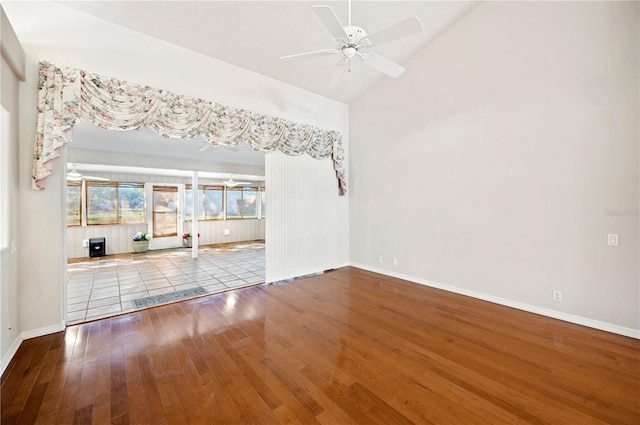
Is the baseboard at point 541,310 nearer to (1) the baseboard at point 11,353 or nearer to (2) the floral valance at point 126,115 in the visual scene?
(2) the floral valance at point 126,115

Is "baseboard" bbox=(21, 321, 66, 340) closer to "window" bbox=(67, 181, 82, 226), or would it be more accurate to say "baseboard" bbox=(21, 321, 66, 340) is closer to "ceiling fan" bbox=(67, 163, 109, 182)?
"ceiling fan" bbox=(67, 163, 109, 182)

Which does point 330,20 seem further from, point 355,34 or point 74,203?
point 74,203

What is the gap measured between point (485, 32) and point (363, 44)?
2.44 meters

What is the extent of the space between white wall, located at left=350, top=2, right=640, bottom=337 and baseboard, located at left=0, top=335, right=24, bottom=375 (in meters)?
4.78

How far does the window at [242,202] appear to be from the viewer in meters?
9.83

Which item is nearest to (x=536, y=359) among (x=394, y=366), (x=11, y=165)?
(x=394, y=366)

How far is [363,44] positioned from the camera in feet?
7.91

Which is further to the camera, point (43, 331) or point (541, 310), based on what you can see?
point (541, 310)

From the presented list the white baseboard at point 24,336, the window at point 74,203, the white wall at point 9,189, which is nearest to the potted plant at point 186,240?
the window at point 74,203

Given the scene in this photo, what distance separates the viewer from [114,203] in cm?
771


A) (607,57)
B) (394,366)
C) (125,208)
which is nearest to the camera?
(394,366)

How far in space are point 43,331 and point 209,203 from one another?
687cm

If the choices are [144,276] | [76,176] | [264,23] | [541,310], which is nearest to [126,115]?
[264,23]

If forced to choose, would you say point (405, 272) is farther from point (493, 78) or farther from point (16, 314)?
point (16, 314)
